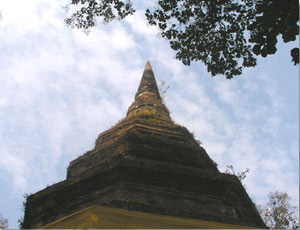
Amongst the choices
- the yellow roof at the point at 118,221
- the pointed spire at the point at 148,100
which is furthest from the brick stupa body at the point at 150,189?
the pointed spire at the point at 148,100

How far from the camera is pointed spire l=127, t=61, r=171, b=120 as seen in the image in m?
8.43

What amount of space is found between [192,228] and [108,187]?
1675mm

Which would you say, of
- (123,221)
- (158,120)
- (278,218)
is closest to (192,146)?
(158,120)

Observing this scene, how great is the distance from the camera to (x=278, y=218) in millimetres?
12883

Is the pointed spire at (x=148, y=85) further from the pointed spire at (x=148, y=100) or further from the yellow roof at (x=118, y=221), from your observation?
the yellow roof at (x=118, y=221)

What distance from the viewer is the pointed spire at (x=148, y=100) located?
843cm

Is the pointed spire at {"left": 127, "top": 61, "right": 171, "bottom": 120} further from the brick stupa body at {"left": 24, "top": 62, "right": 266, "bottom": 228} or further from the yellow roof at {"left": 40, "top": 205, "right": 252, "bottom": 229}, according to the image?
the yellow roof at {"left": 40, "top": 205, "right": 252, "bottom": 229}

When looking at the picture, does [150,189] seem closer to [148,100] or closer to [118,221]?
[118,221]

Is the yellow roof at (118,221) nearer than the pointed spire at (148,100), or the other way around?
the yellow roof at (118,221)

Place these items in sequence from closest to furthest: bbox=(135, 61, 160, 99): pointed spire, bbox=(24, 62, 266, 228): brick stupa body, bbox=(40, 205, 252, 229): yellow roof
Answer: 1. bbox=(40, 205, 252, 229): yellow roof
2. bbox=(24, 62, 266, 228): brick stupa body
3. bbox=(135, 61, 160, 99): pointed spire

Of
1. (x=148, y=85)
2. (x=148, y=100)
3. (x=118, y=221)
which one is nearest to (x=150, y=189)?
(x=118, y=221)

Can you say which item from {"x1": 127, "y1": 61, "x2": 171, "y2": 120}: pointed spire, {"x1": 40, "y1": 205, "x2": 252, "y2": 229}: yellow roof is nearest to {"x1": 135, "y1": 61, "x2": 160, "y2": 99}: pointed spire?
{"x1": 127, "y1": 61, "x2": 171, "y2": 120}: pointed spire

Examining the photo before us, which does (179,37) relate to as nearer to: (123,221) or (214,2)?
(214,2)

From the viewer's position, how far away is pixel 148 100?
9375 millimetres
